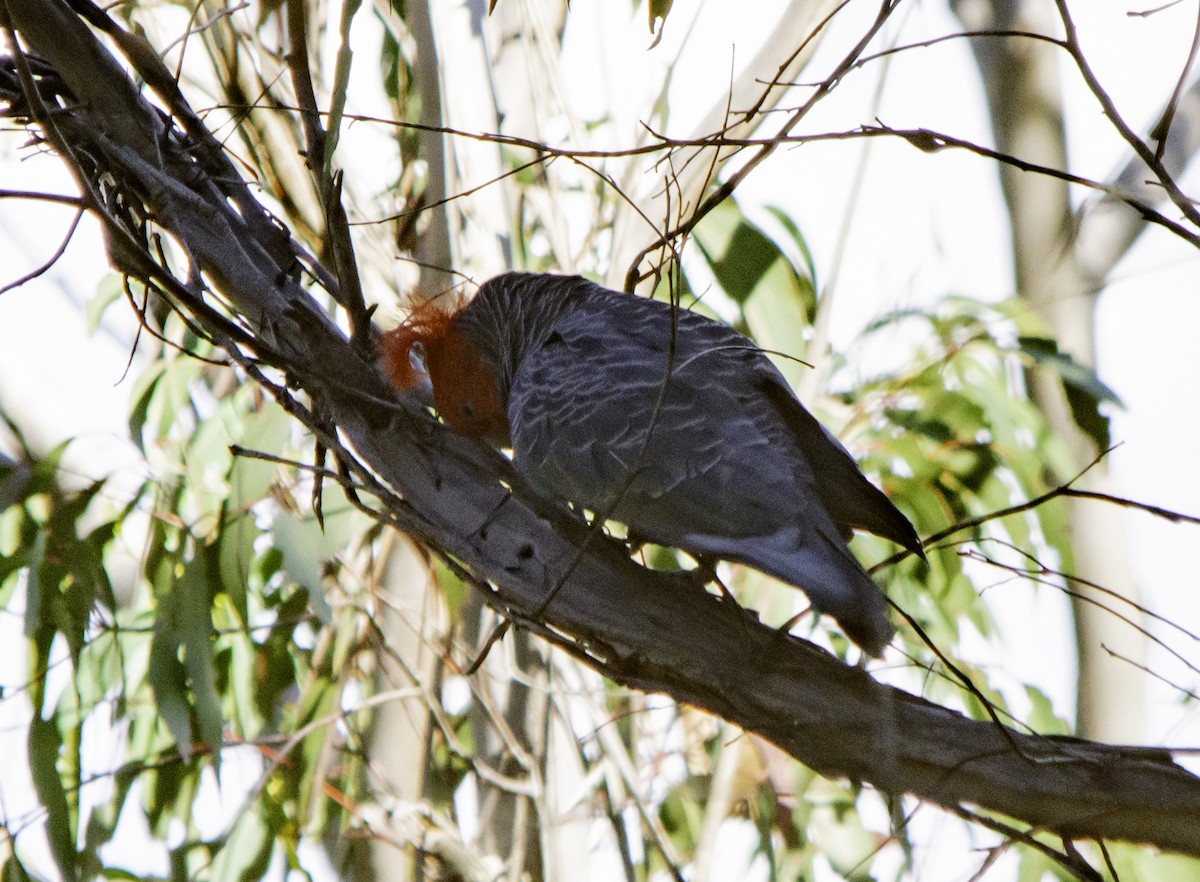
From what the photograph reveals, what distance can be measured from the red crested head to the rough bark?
402 millimetres

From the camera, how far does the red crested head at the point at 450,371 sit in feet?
5.66

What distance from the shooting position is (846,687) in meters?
1.14

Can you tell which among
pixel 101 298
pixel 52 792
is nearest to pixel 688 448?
pixel 52 792

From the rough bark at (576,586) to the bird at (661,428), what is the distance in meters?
0.08

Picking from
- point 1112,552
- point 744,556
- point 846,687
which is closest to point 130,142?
point 744,556

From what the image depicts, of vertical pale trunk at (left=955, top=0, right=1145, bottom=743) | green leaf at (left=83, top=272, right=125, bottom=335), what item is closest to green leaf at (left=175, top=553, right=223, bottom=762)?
green leaf at (left=83, top=272, right=125, bottom=335)

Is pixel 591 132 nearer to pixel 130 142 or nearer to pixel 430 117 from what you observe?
pixel 430 117

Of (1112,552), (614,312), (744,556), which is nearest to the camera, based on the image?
(744,556)

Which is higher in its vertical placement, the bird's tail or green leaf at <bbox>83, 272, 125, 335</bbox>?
green leaf at <bbox>83, 272, 125, 335</bbox>

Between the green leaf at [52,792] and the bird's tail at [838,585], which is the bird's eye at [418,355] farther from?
the green leaf at [52,792]

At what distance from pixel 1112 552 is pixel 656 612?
201 centimetres

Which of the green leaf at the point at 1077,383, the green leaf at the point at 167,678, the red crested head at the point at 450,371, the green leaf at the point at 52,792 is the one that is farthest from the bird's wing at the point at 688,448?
the green leaf at the point at 52,792

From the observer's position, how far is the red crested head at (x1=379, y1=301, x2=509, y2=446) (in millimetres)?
1727

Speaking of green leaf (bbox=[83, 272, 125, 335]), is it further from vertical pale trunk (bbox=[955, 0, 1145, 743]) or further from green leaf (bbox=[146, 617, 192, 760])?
vertical pale trunk (bbox=[955, 0, 1145, 743])
